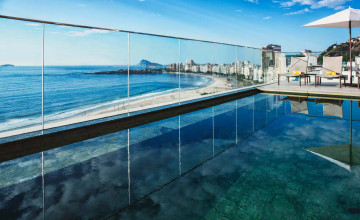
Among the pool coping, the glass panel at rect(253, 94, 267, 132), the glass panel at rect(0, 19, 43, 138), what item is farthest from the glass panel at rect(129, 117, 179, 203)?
the glass panel at rect(0, 19, 43, 138)

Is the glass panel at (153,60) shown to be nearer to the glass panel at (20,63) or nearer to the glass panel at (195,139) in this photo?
the glass panel at (20,63)

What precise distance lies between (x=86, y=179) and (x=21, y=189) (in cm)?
42

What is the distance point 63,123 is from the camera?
10.3 feet

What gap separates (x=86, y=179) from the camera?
191 cm

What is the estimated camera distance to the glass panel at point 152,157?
1836mm

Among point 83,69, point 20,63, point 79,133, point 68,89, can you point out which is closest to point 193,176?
point 79,133

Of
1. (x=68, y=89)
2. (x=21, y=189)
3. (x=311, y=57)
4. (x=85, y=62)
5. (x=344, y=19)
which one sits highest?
(x=85, y=62)

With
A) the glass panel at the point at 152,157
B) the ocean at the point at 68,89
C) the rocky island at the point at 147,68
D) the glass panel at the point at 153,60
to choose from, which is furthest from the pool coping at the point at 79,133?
the rocky island at the point at 147,68

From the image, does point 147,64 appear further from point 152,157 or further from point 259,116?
point 152,157

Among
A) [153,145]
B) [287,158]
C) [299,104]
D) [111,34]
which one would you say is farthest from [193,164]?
[111,34]

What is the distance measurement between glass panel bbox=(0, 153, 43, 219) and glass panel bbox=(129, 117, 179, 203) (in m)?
0.60

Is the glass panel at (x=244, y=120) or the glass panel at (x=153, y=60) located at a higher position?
the glass panel at (x=153, y=60)

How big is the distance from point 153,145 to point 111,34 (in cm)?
3627

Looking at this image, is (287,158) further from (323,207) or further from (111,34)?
(111,34)
